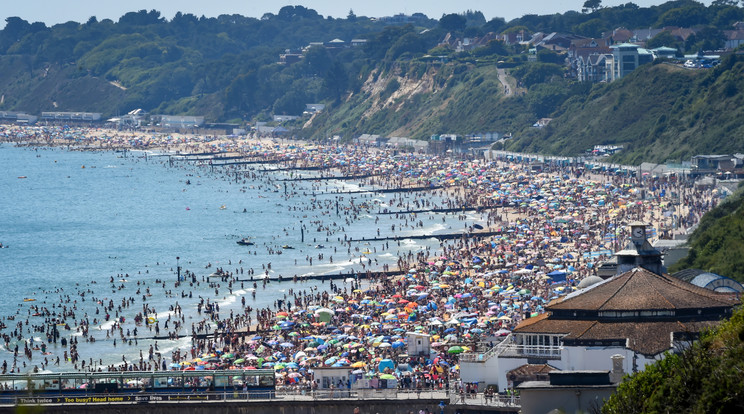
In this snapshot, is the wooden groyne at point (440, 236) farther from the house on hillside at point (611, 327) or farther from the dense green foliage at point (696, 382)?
the dense green foliage at point (696, 382)

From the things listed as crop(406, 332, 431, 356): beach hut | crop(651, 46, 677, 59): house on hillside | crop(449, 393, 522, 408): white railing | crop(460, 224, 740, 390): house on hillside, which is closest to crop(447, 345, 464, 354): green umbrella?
crop(406, 332, 431, 356): beach hut

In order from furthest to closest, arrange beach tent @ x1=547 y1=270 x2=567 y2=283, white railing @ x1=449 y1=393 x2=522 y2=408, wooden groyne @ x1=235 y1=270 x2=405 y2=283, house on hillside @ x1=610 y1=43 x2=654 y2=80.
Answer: house on hillside @ x1=610 y1=43 x2=654 y2=80, wooden groyne @ x1=235 y1=270 x2=405 y2=283, beach tent @ x1=547 y1=270 x2=567 y2=283, white railing @ x1=449 y1=393 x2=522 y2=408

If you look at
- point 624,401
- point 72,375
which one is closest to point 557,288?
point 72,375

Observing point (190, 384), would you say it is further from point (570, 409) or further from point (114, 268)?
point (114, 268)

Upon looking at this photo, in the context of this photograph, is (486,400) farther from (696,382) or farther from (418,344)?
(418,344)

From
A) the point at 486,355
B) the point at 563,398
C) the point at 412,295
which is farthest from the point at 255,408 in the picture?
the point at 412,295

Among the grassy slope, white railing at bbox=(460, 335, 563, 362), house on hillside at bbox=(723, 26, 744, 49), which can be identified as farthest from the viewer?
Answer: house on hillside at bbox=(723, 26, 744, 49)

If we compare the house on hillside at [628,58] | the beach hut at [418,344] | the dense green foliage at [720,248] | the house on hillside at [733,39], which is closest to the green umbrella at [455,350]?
the beach hut at [418,344]

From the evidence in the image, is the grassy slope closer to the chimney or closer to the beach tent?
the beach tent
